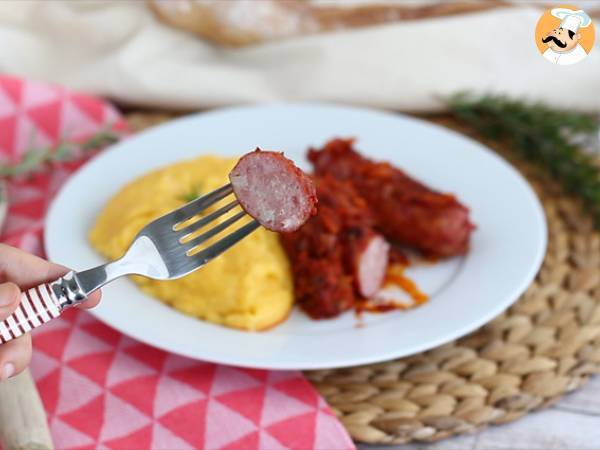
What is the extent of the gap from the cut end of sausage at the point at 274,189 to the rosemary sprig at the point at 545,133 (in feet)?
4.92

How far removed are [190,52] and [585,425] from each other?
6.40 feet

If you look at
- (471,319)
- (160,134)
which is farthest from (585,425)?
(160,134)

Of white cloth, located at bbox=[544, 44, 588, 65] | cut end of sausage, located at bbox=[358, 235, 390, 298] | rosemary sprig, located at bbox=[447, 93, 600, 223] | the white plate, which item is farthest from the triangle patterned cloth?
rosemary sprig, located at bbox=[447, 93, 600, 223]

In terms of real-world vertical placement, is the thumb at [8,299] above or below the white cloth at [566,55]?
below

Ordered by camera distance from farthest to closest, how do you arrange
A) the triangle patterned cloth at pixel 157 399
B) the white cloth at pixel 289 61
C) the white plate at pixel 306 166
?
the white cloth at pixel 289 61
the white plate at pixel 306 166
the triangle patterned cloth at pixel 157 399

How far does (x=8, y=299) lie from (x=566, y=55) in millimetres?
884

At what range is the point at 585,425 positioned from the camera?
1882 mm

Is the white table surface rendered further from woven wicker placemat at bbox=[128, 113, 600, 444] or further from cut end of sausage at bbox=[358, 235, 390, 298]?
cut end of sausage at bbox=[358, 235, 390, 298]

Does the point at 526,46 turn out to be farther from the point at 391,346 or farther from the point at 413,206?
the point at 391,346

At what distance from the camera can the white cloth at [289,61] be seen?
9.77ft

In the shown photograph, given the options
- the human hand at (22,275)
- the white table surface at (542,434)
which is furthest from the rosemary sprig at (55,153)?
the white table surface at (542,434)

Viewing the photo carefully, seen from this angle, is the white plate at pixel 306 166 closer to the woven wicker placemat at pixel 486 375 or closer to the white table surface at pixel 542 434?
the woven wicker placemat at pixel 486 375

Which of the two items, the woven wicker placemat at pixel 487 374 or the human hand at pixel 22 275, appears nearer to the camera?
the human hand at pixel 22 275

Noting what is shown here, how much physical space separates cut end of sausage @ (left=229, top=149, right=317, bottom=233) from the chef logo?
0.43 meters
